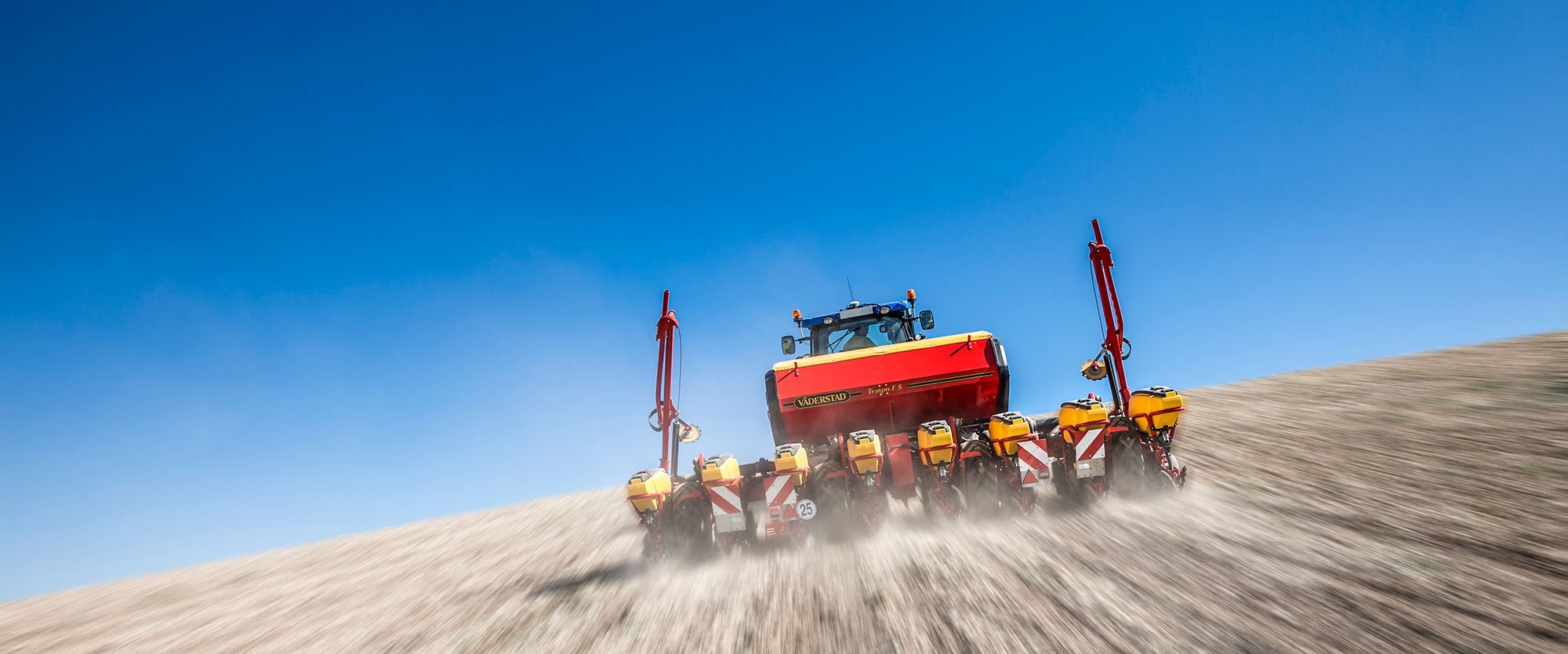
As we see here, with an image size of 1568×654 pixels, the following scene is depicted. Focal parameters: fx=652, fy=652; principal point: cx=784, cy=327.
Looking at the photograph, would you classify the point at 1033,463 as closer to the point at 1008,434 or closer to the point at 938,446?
the point at 1008,434

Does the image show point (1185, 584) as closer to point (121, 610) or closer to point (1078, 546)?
point (1078, 546)

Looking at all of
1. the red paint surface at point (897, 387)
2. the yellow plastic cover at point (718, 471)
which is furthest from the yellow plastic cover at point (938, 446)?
the yellow plastic cover at point (718, 471)

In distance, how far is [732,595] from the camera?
4.85 metres

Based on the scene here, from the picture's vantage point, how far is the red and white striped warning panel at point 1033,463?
617cm

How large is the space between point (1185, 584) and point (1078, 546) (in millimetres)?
1144

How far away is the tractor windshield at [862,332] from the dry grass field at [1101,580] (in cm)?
312

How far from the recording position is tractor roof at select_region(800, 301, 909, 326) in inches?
360

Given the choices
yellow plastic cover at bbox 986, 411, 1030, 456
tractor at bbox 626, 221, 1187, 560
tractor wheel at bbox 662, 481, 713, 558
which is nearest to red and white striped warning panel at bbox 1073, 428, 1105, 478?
tractor at bbox 626, 221, 1187, 560

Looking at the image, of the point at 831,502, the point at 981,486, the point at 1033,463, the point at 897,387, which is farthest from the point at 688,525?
the point at 1033,463

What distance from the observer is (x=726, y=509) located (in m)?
6.25

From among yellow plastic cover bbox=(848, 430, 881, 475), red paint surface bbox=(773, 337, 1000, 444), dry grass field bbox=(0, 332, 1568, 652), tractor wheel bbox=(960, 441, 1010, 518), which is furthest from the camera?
red paint surface bbox=(773, 337, 1000, 444)

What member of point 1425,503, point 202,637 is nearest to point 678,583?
point 202,637

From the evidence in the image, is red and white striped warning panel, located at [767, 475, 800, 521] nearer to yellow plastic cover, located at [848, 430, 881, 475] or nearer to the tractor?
the tractor

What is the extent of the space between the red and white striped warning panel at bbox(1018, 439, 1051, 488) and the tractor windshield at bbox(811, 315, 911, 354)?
10.4 feet
